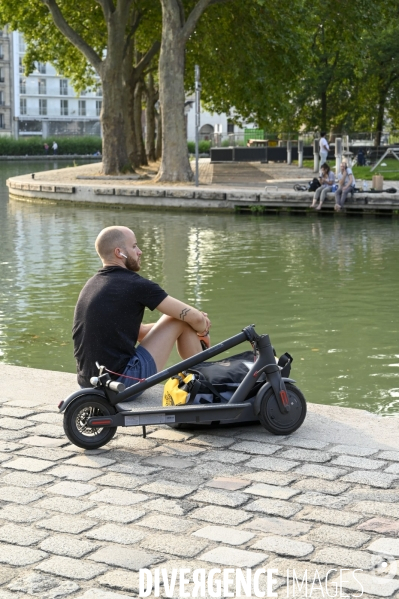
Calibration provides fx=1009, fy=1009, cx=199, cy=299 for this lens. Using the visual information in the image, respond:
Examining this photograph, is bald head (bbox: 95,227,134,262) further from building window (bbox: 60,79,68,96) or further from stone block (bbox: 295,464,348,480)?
building window (bbox: 60,79,68,96)

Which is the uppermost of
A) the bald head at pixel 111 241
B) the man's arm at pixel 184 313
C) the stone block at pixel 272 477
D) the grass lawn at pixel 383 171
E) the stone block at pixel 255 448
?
the grass lawn at pixel 383 171

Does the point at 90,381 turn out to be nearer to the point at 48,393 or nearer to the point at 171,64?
the point at 48,393

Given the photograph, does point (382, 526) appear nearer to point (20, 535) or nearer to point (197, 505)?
point (197, 505)

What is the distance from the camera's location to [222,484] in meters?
5.22

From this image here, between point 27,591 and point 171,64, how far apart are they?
2999 cm

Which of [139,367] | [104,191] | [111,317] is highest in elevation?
[104,191]

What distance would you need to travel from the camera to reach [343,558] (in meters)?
4.23

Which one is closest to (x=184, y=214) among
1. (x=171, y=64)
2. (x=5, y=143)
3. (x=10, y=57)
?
(x=171, y=64)

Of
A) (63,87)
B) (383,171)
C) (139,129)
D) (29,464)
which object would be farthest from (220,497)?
(63,87)

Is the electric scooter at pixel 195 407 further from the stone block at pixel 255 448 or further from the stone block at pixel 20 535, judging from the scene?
the stone block at pixel 20 535

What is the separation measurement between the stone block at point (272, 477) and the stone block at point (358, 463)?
0.34 metres

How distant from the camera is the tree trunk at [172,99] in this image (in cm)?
3250

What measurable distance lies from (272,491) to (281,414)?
0.98m

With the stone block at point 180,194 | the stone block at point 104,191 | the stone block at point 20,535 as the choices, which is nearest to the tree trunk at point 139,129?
the stone block at point 104,191
